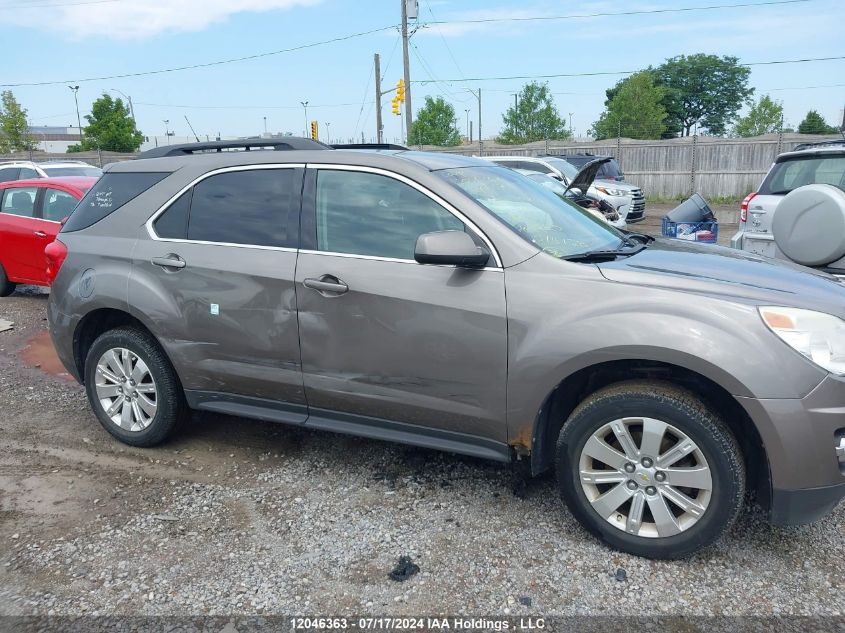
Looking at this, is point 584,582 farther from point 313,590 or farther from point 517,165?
point 517,165

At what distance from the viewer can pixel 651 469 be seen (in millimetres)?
2953

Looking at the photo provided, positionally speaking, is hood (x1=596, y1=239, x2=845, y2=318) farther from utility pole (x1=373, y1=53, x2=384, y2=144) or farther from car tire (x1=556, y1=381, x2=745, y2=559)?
utility pole (x1=373, y1=53, x2=384, y2=144)

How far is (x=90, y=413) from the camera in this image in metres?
5.07

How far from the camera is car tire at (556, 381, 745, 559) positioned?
9.31ft

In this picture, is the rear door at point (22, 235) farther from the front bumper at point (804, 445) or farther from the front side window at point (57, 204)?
the front bumper at point (804, 445)

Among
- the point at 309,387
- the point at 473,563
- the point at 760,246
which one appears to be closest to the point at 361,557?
the point at 473,563

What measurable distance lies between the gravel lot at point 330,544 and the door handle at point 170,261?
4.03ft

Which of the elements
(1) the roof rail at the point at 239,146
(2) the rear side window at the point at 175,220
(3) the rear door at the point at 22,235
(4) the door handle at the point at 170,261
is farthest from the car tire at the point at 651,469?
(3) the rear door at the point at 22,235

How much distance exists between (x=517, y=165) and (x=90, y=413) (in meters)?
13.1

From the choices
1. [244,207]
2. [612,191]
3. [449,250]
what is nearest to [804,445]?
[449,250]

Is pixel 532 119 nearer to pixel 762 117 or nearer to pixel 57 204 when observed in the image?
pixel 762 117

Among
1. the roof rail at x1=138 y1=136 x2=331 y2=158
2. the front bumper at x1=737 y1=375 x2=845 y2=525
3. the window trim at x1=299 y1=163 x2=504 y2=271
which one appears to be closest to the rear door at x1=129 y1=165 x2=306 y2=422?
the window trim at x1=299 y1=163 x2=504 y2=271

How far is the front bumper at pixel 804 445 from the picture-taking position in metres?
2.68

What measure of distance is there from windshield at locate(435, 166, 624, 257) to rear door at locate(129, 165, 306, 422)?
1.01 meters
